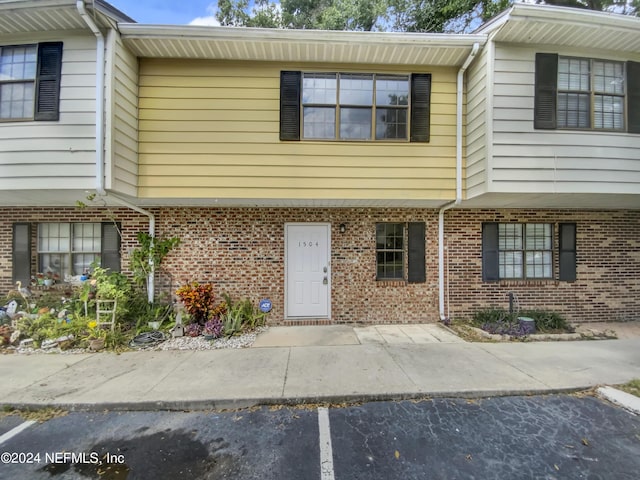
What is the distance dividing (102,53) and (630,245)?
35.6 ft

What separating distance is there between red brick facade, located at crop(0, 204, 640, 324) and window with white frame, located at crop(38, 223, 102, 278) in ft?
0.63

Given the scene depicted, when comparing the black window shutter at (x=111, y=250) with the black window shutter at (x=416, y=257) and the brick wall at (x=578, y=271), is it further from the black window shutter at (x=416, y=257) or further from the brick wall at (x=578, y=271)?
the brick wall at (x=578, y=271)

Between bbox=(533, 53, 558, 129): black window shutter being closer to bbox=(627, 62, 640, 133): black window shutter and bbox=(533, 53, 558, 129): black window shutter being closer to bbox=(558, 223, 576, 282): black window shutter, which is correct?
bbox=(627, 62, 640, 133): black window shutter

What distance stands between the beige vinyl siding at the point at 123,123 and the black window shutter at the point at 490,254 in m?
6.94

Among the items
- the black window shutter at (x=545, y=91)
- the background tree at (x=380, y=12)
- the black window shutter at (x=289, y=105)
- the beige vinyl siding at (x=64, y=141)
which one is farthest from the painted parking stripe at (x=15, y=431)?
the background tree at (x=380, y=12)

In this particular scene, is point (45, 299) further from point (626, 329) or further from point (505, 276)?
point (626, 329)

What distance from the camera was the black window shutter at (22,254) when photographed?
233 inches

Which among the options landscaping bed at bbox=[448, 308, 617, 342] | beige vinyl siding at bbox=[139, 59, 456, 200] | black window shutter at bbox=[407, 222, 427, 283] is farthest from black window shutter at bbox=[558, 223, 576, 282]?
beige vinyl siding at bbox=[139, 59, 456, 200]

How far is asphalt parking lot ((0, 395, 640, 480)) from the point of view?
2.28m

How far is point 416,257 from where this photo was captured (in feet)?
19.9

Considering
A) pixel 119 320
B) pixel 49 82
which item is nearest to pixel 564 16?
pixel 49 82

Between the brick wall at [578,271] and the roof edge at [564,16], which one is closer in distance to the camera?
the roof edge at [564,16]

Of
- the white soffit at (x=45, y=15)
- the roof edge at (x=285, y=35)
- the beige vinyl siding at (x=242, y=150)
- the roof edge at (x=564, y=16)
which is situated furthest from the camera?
the beige vinyl siding at (x=242, y=150)

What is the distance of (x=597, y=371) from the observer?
3.80m
